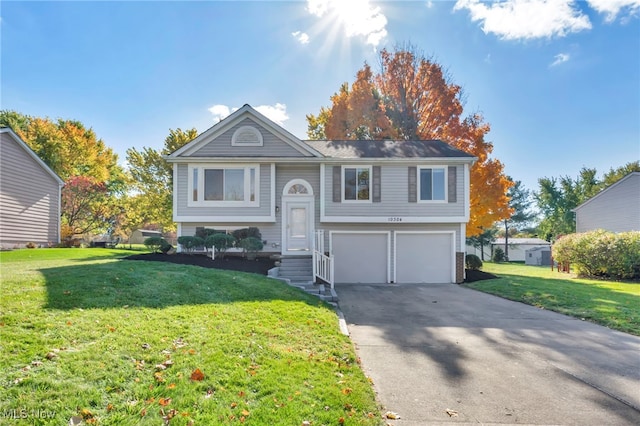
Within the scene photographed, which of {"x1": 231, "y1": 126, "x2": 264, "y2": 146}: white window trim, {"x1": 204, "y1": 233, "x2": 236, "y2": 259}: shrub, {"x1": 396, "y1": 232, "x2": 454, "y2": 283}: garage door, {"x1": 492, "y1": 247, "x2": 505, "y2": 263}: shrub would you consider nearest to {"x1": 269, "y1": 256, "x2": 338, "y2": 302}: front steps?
{"x1": 204, "y1": 233, "x2": 236, "y2": 259}: shrub

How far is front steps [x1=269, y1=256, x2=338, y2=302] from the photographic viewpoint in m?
9.75

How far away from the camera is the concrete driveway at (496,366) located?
3303 millimetres

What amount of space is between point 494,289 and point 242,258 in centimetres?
939

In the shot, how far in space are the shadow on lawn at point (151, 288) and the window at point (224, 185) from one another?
420 centimetres

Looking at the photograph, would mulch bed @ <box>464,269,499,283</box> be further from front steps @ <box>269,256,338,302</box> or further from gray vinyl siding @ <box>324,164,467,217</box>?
front steps @ <box>269,256,338,302</box>

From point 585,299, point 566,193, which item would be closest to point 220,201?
point 585,299

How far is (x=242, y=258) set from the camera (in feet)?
40.6

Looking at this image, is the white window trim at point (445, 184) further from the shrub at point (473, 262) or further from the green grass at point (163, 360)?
the green grass at point (163, 360)

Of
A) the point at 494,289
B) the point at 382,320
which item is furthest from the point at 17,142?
the point at 494,289

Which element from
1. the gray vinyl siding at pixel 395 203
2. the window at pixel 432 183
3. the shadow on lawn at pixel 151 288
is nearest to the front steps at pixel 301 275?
the shadow on lawn at pixel 151 288

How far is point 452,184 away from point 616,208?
15.9 m

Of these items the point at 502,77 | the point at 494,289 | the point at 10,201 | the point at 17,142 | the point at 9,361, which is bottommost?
the point at 494,289

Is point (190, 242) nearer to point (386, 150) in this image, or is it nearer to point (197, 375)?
point (386, 150)

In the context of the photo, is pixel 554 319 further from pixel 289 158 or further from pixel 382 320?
pixel 289 158
